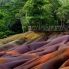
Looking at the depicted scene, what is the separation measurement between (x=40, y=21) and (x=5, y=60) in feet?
83.5

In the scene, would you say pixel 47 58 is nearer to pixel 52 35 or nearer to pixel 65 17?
pixel 52 35

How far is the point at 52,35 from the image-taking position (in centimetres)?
4297

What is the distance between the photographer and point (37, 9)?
50.2 metres

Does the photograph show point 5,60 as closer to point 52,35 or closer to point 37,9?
point 52,35

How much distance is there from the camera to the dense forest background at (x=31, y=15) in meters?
49.9

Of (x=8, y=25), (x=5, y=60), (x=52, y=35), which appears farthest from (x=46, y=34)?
(x=5, y=60)

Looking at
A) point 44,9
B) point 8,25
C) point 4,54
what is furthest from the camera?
point 8,25

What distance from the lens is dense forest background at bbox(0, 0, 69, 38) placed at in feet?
164

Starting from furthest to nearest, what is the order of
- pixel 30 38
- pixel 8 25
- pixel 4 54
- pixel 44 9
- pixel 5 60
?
pixel 8 25
pixel 44 9
pixel 30 38
pixel 4 54
pixel 5 60

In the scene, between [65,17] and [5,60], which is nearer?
[5,60]

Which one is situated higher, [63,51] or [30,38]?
[63,51]

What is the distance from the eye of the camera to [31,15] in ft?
164

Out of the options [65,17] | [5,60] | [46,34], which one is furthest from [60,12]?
[5,60]

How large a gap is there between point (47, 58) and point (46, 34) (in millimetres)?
19516
